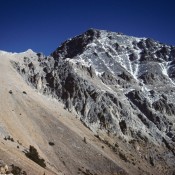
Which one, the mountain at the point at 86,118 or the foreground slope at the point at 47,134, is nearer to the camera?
the foreground slope at the point at 47,134

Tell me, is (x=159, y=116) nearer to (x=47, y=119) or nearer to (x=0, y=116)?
(x=47, y=119)

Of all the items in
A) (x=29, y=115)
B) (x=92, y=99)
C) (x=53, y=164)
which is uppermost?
(x=92, y=99)

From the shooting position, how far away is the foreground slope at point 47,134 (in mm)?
53719

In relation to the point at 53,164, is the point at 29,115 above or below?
above

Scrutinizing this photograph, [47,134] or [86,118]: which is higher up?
[86,118]

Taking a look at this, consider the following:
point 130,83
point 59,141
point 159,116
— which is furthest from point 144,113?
point 59,141

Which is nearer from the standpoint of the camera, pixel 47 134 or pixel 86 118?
pixel 47 134

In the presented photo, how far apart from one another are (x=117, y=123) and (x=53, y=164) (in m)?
42.3

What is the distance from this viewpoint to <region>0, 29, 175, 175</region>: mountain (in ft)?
199

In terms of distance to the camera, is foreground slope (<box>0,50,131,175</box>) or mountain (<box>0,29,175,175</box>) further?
mountain (<box>0,29,175,175</box>)

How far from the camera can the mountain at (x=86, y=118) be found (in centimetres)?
6056

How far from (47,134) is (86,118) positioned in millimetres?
25767

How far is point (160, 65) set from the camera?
180 metres

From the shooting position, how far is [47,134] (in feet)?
206
